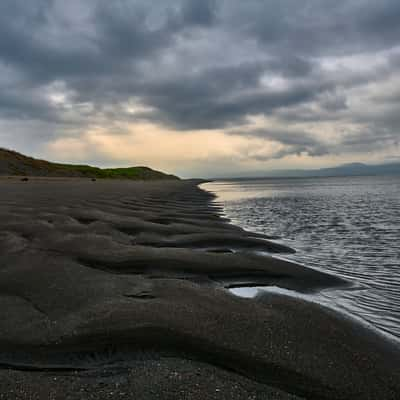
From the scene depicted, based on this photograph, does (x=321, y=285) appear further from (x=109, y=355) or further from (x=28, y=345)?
(x=28, y=345)

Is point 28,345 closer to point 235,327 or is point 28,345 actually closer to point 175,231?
point 235,327

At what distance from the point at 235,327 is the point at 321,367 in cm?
110

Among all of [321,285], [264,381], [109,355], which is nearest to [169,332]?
[109,355]

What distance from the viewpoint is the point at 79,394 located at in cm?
282

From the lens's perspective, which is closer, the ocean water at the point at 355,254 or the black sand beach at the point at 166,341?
the black sand beach at the point at 166,341

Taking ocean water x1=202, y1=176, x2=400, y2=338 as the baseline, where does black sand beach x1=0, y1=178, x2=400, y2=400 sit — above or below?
above

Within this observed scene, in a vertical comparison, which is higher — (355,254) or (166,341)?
(166,341)

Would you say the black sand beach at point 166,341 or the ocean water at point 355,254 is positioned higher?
the black sand beach at point 166,341

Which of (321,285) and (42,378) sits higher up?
(42,378)

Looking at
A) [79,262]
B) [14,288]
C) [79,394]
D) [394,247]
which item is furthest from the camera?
[394,247]

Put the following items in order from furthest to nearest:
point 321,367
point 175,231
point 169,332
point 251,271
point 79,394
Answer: point 175,231
point 251,271
point 169,332
point 321,367
point 79,394

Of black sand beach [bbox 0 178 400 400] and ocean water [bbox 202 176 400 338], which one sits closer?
black sand beach [bbox 0 178 400 400]

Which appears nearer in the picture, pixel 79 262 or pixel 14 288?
pixel 14 288

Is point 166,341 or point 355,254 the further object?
point 355,254
